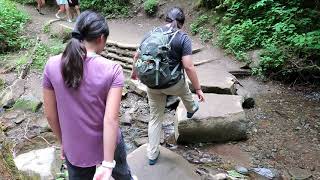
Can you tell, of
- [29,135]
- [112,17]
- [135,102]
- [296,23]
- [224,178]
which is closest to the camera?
[224,178]

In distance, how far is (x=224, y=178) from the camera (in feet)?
15.7

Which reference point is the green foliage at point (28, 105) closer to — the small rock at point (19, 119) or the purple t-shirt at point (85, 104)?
the small rock at point (19, 119)

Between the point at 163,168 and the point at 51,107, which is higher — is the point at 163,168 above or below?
below

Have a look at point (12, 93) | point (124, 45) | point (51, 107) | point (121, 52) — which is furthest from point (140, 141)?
point (124, 45)

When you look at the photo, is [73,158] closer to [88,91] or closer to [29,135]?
[88,91]

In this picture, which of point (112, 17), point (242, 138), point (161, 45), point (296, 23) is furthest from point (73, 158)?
point (112, 17)

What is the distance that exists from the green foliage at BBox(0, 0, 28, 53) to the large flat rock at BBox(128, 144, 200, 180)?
7.55 meters

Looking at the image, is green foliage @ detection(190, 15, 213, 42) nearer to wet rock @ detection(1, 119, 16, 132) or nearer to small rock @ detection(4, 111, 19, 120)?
small rock @ detection(4, 111, 19, 120)

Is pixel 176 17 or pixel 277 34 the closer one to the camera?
pixel 176 17

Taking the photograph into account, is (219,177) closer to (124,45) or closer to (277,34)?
(277,34)

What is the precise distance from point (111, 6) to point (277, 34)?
779 cm

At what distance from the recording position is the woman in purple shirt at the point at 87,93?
2.42 m

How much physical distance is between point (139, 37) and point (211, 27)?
2.22m

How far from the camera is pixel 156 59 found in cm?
417
